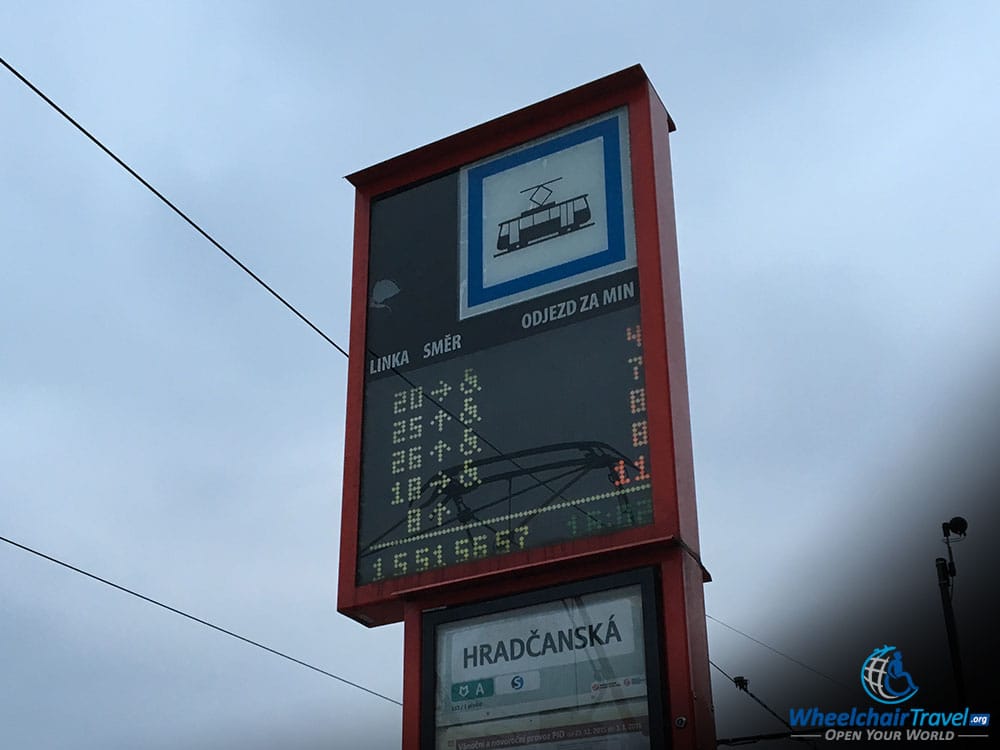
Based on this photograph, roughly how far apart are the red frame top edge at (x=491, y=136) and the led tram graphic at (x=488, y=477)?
2055 mm

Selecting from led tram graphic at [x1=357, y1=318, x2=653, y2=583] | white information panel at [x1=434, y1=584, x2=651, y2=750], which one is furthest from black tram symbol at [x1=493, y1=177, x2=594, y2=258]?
white information panel at [x1=434, y1=584, x2=651, y2=750]

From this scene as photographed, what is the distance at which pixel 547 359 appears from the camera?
876 centimetres

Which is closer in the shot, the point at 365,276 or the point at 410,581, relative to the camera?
the point at 410,581

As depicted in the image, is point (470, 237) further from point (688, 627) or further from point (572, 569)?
point (688, 627)

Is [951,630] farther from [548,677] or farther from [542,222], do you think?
[548,677]

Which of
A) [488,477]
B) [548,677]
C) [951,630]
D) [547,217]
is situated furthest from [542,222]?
[951,630]

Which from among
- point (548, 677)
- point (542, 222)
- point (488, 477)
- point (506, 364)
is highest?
point (542, 222)

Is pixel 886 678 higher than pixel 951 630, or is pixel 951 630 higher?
pixel 951 630

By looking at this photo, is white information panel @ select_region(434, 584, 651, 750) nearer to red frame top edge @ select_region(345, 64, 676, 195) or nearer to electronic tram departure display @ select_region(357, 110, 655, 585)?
electronic tram departure display @ select_region(357, 110, 655, 585)

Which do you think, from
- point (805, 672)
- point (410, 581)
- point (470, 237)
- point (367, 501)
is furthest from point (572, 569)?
point (805, 672)

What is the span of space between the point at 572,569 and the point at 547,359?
1552 mm

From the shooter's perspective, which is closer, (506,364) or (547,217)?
(506,364)

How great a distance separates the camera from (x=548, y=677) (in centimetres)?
793

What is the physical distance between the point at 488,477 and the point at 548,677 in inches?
57.0
